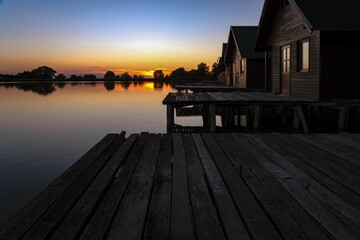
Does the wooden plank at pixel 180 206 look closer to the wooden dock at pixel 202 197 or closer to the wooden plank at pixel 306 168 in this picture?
the wooden dock at pixel 202 197

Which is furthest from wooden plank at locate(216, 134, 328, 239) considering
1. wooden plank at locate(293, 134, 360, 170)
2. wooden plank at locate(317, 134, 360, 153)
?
wooden plank at locate(317, 134, 360, 153)

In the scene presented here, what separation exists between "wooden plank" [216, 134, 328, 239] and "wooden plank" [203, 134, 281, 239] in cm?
7

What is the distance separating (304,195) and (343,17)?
1370 centimetres

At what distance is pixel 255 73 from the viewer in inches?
1198

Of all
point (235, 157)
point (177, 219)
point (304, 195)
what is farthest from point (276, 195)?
point (235, 157)

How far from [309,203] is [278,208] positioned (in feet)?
1.35

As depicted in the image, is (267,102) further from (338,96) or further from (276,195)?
(276,195)

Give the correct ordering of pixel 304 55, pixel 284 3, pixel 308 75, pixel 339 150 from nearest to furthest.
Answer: pixel 339 150 → pixel 308 75 → pixel 304 55 → pixel 284 3

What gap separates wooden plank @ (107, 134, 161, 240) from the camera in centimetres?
312

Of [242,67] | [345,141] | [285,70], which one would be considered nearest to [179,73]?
[242,67]

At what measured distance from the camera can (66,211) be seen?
3580 millimetres

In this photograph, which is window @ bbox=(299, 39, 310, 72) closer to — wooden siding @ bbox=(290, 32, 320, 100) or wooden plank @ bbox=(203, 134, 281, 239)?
wooden siding @ bbox=(290, 32, 320, 100)

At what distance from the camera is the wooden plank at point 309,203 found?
3.08 meters

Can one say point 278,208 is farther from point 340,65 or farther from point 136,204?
point 340,65
